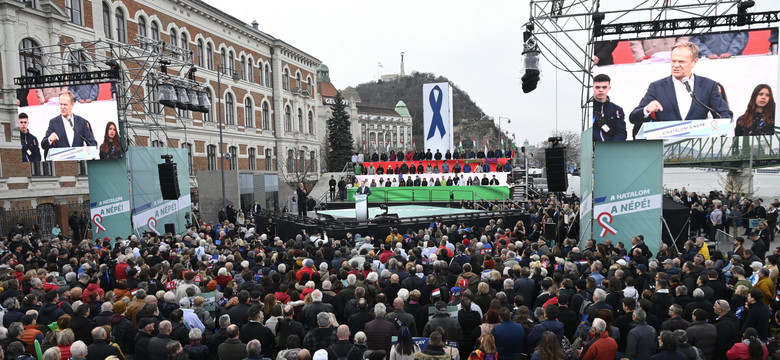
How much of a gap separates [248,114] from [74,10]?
1721 cm

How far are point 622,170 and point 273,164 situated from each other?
3657 cm

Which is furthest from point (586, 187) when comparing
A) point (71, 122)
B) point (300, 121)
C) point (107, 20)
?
point (300, 121)

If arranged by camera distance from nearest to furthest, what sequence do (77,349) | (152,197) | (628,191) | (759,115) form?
(77,349) < (759,115) < (628,191) < (152,197)

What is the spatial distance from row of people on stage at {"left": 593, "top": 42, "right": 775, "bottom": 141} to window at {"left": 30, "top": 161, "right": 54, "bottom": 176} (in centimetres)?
2504

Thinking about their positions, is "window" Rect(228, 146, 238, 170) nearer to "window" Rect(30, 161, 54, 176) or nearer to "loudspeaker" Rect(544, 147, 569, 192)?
"window" Rect(30, 161, 54, 176)

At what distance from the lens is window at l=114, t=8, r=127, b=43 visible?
2864 cm

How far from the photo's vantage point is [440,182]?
27328 mm

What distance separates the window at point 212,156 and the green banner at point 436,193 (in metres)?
14.6

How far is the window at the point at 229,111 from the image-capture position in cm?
3853

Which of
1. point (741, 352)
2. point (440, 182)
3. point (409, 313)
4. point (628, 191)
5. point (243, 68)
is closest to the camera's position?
point (741, 352)

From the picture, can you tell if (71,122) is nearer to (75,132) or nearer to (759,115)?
(75,132)

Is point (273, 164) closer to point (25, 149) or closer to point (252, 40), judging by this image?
point (252, 40)

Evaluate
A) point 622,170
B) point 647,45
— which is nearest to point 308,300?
point 622,170

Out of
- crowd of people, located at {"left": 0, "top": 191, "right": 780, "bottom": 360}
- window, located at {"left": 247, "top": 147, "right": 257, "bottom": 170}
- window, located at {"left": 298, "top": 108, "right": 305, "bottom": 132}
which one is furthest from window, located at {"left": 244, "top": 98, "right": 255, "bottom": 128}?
crowd of people, located at {"left": 0, "top": 191, "right": 780, "bottom": 360}
